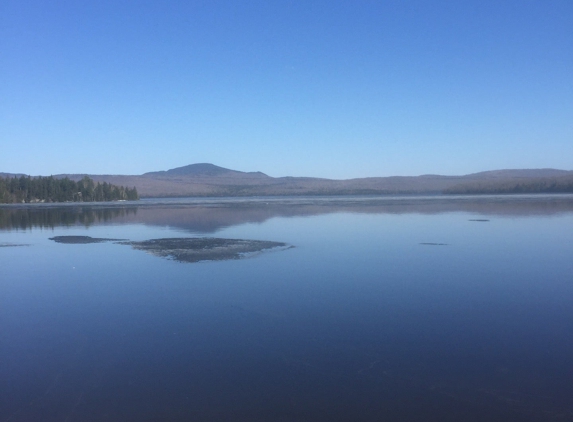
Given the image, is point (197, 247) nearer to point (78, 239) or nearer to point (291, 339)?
point (78, 239)

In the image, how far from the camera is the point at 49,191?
2082 inches

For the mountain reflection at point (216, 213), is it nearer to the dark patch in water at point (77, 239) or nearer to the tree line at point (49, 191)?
the dark patch in water at point (77, 239)

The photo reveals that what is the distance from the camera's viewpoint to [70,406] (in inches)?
155

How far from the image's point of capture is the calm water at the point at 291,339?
3.91 meters

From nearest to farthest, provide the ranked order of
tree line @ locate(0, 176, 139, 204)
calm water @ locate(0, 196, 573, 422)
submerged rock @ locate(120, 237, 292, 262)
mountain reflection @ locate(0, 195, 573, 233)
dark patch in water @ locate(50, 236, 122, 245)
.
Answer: calm water @ locate(0, 196, 573, 422), submerged rock @ locate(120, 237, 292, 262), dark patch in water @ locate(50, 236, 122, 245), mountain reflection @ locate(0, 195, 573, 233), tree line @ locate(0, 176, 139, 204)

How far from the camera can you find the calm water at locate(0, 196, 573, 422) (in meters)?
3.91


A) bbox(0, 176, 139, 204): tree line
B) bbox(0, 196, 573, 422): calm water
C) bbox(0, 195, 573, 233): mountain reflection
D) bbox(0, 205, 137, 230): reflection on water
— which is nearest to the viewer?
bbox(0, 196, 573, 422): calm water

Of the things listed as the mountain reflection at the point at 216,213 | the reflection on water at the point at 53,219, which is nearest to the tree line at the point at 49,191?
the mountain reflection at the point at 216,213

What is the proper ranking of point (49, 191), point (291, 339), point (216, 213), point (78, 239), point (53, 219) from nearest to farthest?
point (291, 339)
point (78, 239)
point (53, 219)
point (216, 213)
point (49, 191)

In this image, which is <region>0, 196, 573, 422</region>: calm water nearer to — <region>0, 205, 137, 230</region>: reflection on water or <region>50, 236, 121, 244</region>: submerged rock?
<region>50, 236, 121, 244</region>: submerged rock

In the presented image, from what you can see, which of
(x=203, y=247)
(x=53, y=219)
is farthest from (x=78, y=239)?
(x=53, y=219)

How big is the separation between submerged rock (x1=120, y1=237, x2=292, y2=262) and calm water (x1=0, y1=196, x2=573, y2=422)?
0.68 m

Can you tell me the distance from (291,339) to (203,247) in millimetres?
7507

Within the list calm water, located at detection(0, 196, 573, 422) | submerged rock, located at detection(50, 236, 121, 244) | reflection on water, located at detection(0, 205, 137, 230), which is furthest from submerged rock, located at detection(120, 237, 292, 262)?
reflection on water, located at detection(0, 205, 137, 230)
